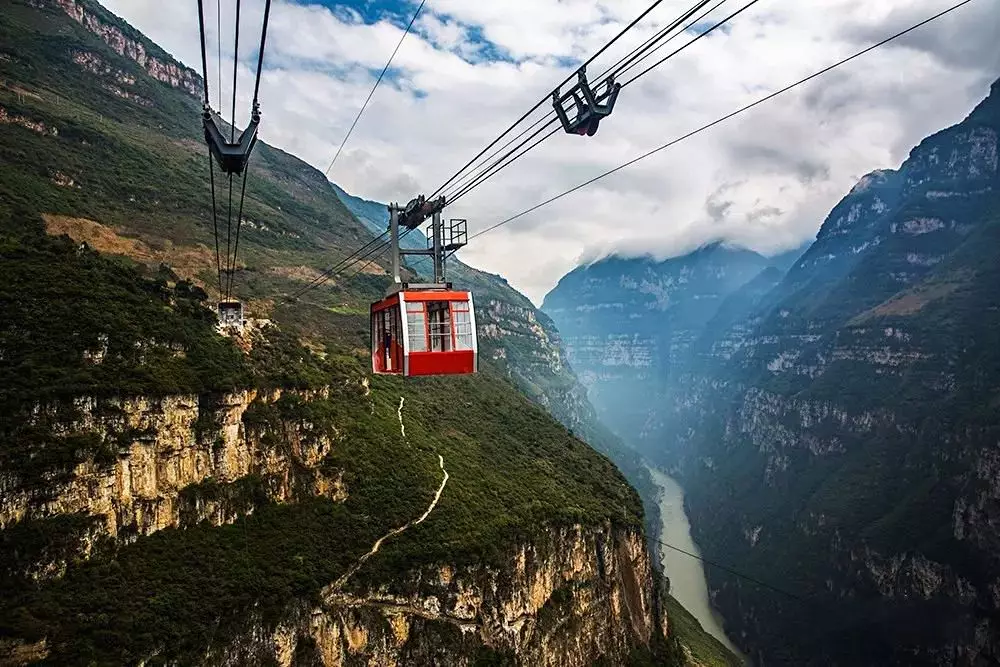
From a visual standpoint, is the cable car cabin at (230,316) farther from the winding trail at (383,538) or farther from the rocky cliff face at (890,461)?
the rocky cliff face at (890,461)

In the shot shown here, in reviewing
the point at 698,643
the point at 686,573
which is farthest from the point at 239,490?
the point at 686,573

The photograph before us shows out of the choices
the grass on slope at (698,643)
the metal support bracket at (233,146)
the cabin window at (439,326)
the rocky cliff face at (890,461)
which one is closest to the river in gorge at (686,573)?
the rocky cliff face at (890,461)

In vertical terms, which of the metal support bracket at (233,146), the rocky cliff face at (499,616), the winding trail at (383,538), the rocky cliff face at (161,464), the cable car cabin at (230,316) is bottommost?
the rocky cliff face at (499,616)

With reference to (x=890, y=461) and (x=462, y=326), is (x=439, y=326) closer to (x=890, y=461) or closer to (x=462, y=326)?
(x=462, y=326)

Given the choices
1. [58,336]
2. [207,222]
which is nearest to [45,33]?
[207,222]

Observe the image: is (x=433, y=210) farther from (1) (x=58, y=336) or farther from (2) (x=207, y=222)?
(2) (x=207, y=222)

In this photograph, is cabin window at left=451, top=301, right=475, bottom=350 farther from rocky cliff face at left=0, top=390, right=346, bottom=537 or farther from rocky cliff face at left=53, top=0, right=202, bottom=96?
rocky cliff face at left=53, top=0, right=202, bottom=96
